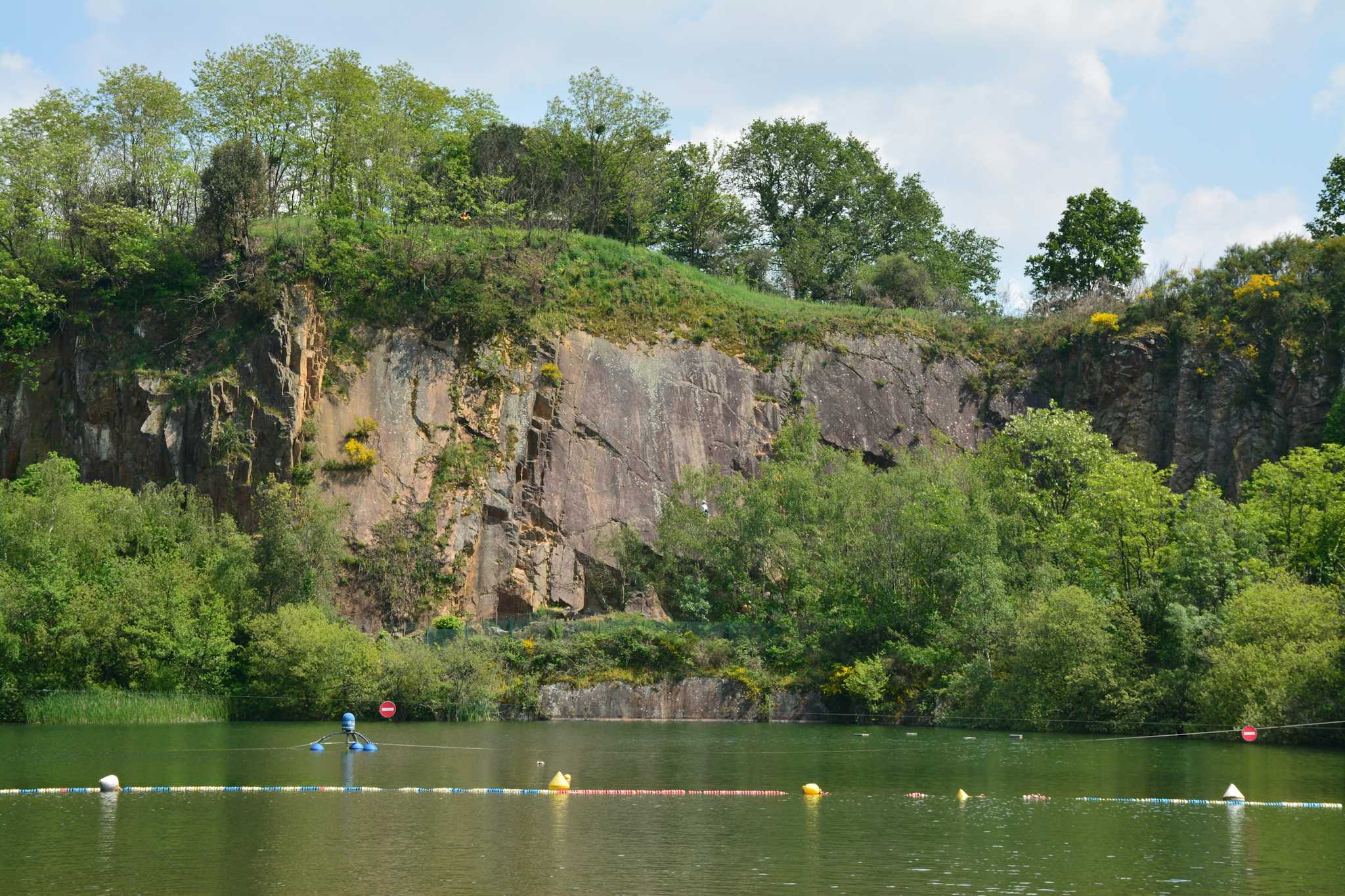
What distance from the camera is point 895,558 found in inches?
2427

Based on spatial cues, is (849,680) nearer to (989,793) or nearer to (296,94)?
(989,793)

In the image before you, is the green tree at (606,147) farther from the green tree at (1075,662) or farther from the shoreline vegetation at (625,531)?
the green tree at (1075,662)

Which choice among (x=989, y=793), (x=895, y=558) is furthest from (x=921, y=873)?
(x=895, y=558)

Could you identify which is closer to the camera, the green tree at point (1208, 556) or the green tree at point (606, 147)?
the green tree at point (1208, 556)

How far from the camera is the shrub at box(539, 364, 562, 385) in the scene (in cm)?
7231

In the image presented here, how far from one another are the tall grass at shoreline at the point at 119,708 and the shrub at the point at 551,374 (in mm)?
25453

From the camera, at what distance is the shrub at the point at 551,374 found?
237 feet

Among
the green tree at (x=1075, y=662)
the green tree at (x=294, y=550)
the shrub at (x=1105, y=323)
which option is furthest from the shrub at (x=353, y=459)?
the shrub at (x=1105, y=323)

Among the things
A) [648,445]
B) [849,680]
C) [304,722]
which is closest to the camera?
[304,722]

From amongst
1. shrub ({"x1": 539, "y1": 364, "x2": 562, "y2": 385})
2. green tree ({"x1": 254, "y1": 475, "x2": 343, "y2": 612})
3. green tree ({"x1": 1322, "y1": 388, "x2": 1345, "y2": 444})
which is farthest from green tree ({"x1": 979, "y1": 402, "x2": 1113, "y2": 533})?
green tree ({"x1": 254, "y1": 475, "x2": 343, "y2": 612})

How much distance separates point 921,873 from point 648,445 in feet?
173

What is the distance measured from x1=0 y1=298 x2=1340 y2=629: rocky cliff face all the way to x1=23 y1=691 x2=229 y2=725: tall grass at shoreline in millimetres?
10540

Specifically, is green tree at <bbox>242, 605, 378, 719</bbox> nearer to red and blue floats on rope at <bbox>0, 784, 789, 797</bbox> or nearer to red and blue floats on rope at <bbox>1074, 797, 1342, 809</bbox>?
red and blue floats on rope at <bbox>0, 784, 789, 797</bbox>

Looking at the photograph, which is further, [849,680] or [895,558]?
[895,558]
